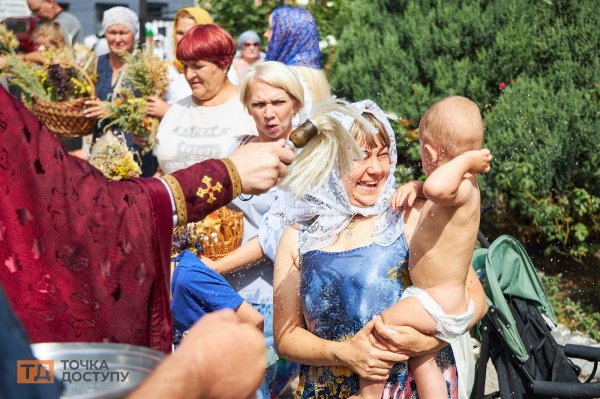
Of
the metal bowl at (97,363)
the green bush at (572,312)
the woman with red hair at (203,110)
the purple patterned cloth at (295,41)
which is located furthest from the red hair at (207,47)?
the metal bowl at (97,363)

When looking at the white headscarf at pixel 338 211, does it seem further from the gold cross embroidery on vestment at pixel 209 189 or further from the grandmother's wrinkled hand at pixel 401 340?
the gold cross embroidery on vestment at pixel 209 189

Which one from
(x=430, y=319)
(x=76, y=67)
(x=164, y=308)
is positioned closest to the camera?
(x=164, y=308)

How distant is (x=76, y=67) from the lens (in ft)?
19.3

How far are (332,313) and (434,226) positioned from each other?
49 centimetres

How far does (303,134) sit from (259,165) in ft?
1.56

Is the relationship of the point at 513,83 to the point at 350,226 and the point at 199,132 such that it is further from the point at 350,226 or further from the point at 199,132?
the point at 350,226

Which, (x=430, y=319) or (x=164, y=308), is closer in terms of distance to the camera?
(x=164, y=308)

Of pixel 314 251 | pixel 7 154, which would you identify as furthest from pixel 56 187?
pixel 314 251

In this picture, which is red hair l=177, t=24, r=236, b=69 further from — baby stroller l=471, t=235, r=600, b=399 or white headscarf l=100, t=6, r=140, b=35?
white headscarf l=100, t=6, r=140, b=35

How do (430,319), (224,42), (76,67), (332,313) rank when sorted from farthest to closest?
(76,67), (224,42), (332,313), (430,319)

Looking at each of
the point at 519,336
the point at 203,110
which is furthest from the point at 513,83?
the point at 519,336

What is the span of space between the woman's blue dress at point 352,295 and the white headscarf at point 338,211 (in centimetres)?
5

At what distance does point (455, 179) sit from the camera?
2646mm

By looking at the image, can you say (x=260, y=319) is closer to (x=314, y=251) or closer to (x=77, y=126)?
(x=314, y=251)
